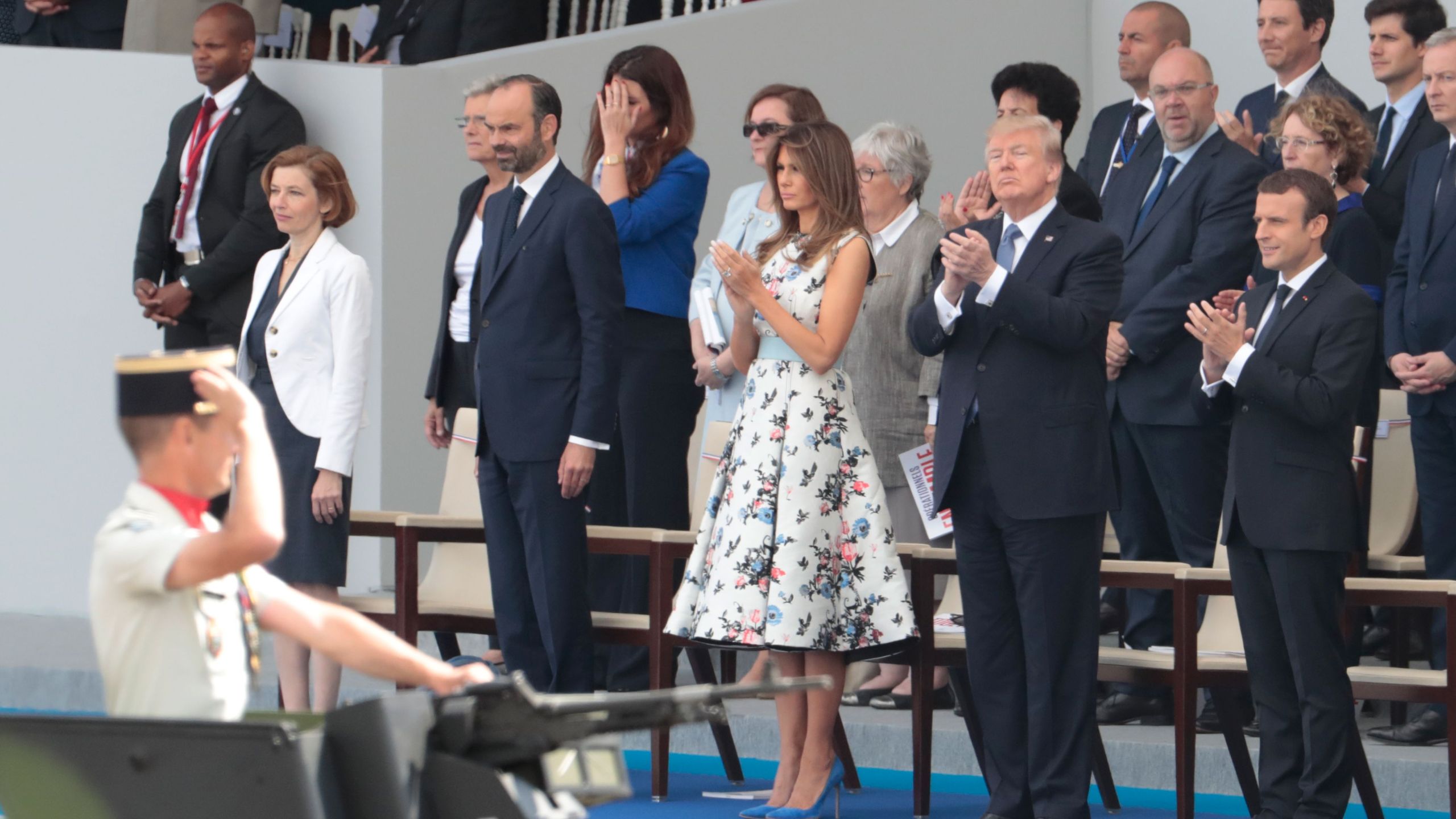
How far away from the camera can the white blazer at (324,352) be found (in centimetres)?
494

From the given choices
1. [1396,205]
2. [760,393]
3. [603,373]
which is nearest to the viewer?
[760,393]

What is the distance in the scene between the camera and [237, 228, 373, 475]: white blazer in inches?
195

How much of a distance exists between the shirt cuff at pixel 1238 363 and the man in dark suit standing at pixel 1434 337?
2.47ft

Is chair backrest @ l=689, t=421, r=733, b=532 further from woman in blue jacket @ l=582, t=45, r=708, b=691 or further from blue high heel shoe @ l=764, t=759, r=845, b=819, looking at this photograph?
blue high heel shoe @ l=764, t=759, r=845, b=819

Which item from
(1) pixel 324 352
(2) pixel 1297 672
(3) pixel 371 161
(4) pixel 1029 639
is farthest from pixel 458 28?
(2) pixel 1297 672

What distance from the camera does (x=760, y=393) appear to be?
446 cm

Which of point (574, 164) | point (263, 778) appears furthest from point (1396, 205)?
point (263, 778)

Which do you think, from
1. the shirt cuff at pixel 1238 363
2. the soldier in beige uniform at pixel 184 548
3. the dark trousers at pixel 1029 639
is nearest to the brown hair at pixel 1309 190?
the shirt cuff at pixel 1238 363

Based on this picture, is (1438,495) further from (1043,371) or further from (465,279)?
(465,279)

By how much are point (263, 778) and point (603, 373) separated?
2.77 meters

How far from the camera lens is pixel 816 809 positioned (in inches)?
171

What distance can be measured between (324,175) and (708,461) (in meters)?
1.32

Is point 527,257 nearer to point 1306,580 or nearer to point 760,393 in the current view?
point 760,393

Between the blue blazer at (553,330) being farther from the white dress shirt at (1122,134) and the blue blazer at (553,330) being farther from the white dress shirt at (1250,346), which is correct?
the white dress shirt at (1122,134)
